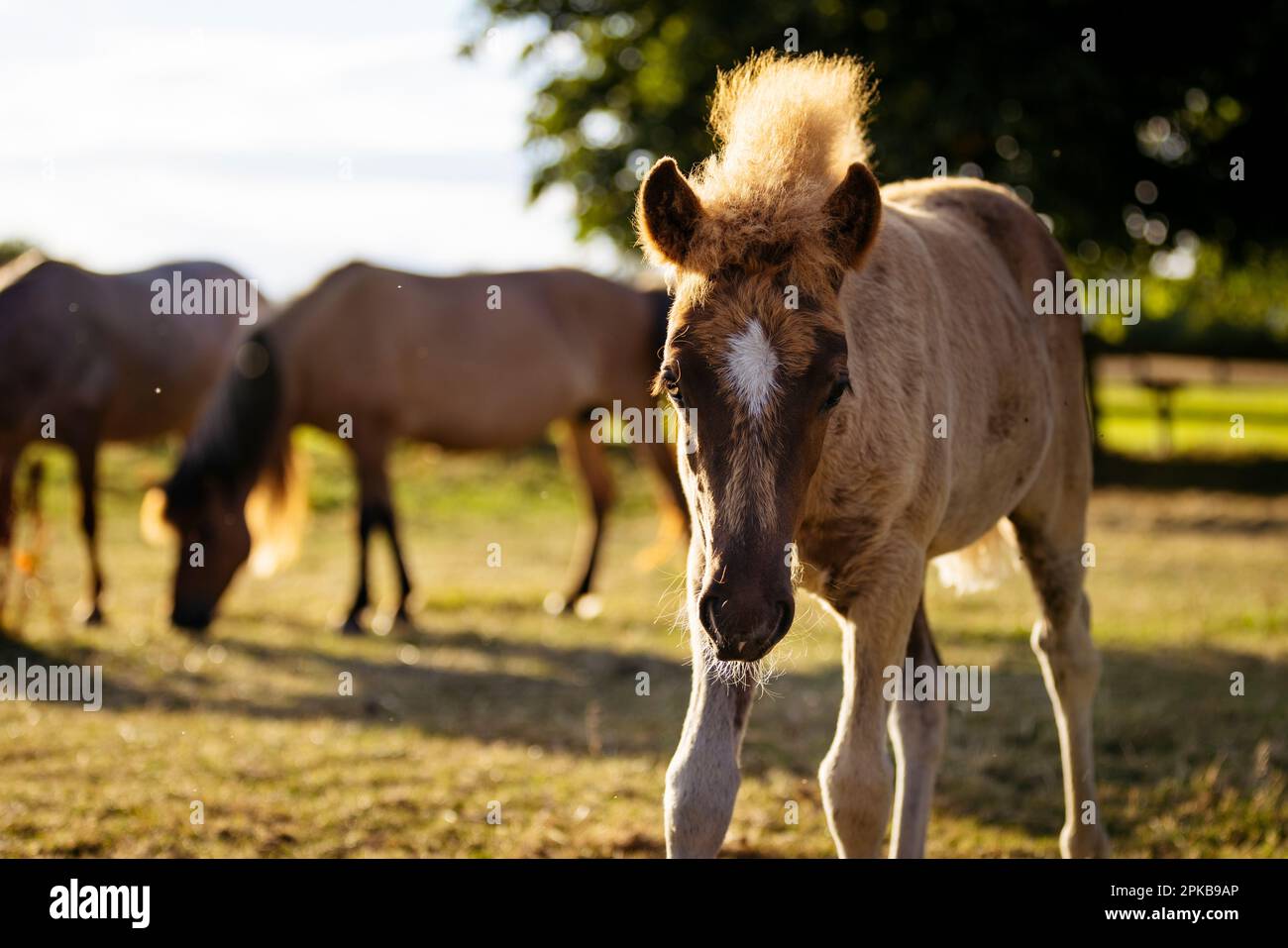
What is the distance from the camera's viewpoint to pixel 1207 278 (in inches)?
847

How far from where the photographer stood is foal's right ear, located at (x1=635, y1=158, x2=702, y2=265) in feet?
11.0

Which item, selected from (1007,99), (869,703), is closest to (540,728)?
(869,703)

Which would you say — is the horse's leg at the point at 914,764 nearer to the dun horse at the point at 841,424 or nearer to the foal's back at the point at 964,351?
the dun horse at the point at 841,424

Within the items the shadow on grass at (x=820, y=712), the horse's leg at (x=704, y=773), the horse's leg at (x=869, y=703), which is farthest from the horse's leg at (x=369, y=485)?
the horse's leg at (x=869, y=703)

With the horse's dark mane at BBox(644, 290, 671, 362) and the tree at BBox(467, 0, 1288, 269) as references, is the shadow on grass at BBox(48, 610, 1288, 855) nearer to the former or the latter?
the horse's dark mane at BBox(644, 290, 671, 362)

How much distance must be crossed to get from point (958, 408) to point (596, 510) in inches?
310

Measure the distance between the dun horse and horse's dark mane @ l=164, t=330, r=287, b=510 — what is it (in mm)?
6231

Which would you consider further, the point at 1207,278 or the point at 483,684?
the point at 1207,278

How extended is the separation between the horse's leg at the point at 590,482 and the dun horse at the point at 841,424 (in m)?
6.59

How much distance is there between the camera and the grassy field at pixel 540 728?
199 inches
